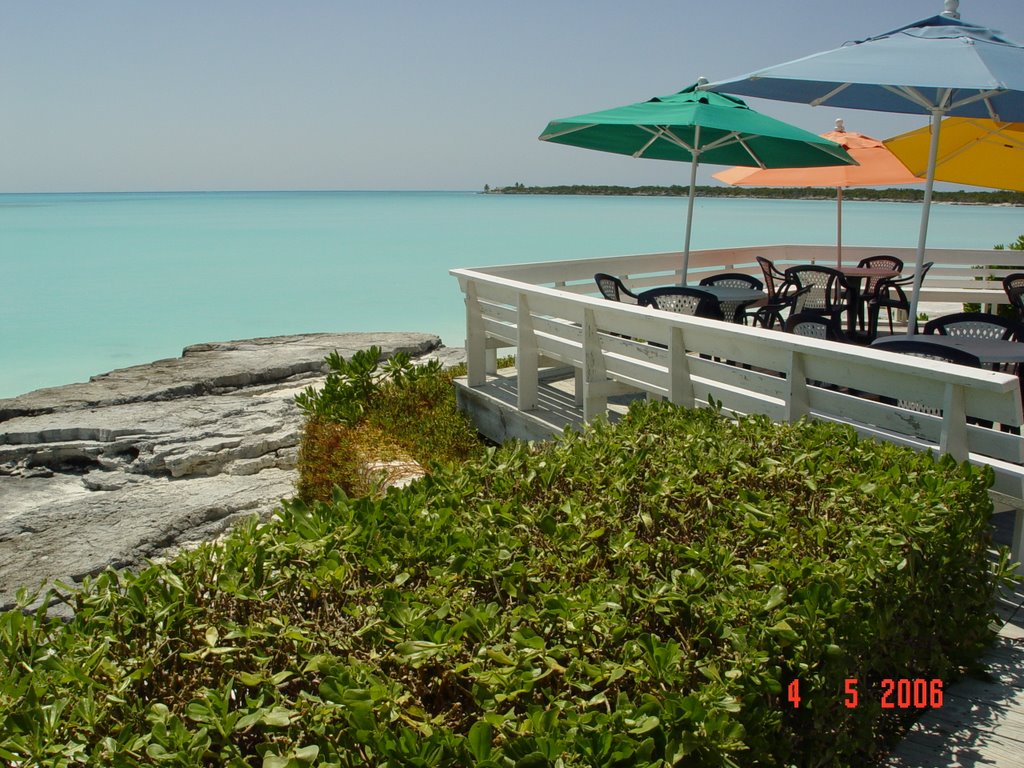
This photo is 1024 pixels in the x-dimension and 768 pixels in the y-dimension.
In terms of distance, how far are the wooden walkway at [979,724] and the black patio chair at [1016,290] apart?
536 cm

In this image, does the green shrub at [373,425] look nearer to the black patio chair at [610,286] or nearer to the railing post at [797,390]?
the black patio chair at [610,286]

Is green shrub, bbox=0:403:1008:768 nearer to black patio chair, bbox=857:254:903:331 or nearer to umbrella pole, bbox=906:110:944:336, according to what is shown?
umbrella pole, bbox=906:110:944:336

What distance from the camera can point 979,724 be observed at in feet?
9.99

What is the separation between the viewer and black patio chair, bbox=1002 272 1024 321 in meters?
7.97

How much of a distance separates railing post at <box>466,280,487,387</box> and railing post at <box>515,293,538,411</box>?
95 centimetres

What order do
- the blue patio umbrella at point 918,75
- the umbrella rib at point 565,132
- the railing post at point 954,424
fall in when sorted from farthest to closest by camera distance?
the umbrella rib at point 565,132, the blue patio umbrella at point 918,75, the railing post at point 954,424

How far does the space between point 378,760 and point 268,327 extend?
28189 millimetres

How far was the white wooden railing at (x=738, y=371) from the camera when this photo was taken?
3.76 m

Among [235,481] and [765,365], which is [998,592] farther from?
[235,481]

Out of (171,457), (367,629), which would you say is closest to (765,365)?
(367,629)

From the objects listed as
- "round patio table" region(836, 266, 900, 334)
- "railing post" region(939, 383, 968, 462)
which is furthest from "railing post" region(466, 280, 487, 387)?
"railing post" region(939, 383, 968, 462)

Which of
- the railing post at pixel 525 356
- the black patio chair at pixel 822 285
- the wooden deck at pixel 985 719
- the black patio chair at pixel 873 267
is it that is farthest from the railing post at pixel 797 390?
the black patio chair at pixel 873 267

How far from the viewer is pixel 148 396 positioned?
36.2ft
